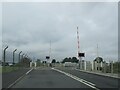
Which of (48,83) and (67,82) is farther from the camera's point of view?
(67,82)

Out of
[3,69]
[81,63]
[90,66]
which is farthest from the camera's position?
[81,63]

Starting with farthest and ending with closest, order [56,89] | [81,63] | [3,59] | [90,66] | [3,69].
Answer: [81,63] < [90,66] < [3,69] < [3,59] < [56,89]

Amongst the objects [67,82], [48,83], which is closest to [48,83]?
[48,83]

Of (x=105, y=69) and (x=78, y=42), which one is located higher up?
(x=78, y=42)

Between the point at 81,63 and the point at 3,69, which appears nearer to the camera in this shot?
the point at 3,69

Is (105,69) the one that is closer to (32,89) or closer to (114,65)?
(114,65)

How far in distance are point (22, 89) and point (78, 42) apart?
4367 centimetres

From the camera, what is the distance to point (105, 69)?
5019 cm

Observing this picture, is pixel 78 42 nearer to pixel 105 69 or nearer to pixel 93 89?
pixel 105 69

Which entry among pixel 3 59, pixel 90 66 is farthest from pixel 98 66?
pixel 3 59

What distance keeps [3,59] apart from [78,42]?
27.1 m

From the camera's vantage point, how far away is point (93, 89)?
18.4 meters

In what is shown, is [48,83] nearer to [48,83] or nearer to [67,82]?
[48,83]

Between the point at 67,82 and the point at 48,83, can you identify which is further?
the point at 67,82
